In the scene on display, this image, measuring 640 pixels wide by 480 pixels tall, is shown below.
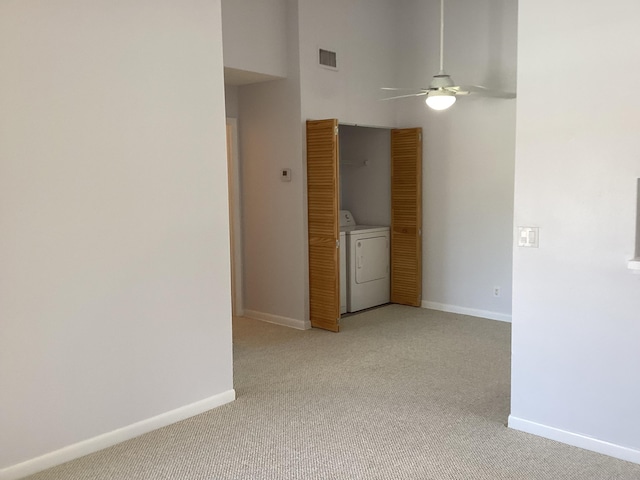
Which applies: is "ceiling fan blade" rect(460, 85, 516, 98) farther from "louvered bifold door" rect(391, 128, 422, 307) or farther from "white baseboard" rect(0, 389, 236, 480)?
"white baseboard" rect(0, 389, 236, 480)

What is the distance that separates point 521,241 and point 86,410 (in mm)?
2679

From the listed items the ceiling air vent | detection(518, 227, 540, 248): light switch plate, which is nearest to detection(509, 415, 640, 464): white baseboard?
detection(518, 227, 540, 248): light switch plate

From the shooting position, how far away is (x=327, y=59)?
5859 mm

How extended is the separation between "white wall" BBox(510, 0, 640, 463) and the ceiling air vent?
9.25 ft

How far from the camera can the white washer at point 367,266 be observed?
6.39 metres

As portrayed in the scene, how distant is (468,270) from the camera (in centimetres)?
628

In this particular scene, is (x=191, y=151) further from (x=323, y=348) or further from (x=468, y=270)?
(x=468, y=270)

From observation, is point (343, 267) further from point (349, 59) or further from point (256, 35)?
point (256, 35)

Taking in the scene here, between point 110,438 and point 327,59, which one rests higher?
point 327,59

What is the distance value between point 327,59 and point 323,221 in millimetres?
1692

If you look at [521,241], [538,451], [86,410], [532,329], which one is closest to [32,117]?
[86,410]

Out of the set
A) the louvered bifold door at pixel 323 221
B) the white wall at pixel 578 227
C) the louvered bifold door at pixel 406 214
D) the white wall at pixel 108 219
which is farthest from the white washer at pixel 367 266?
the white wall at pixel 578 227

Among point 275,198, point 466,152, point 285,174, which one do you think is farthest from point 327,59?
point 466,152

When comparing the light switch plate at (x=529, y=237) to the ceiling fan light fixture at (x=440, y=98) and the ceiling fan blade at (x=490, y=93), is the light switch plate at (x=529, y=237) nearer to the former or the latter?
the ceiling fan light fixture at (x=440, y=98)
